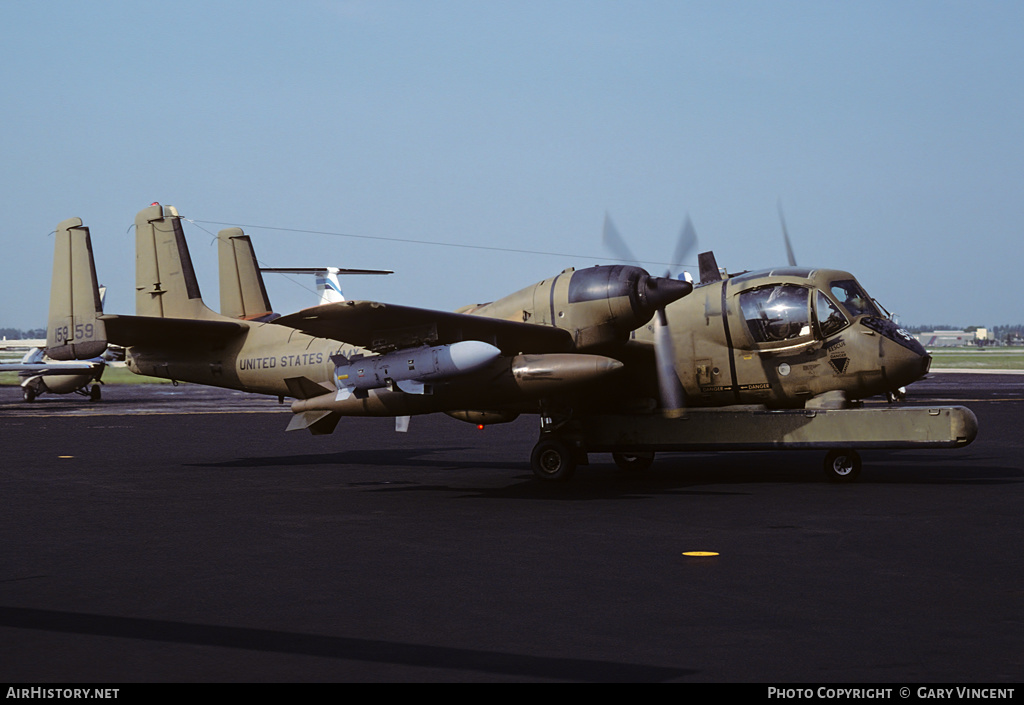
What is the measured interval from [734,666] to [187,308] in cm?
1821

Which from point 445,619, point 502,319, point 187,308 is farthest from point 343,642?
point 187,308

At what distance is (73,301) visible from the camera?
21.7 meters

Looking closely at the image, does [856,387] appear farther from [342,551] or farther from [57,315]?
[57,315]

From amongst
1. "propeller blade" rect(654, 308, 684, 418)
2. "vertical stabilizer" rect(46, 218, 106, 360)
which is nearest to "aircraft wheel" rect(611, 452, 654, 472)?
"propeller blade" rect(654, 308, 684, 418)

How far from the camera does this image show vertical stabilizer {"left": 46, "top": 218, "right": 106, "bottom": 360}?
70.2 feet

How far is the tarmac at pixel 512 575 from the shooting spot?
6453 millimetres

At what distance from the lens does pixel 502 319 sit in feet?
54.6

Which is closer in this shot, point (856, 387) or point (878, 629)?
point (878, 629)

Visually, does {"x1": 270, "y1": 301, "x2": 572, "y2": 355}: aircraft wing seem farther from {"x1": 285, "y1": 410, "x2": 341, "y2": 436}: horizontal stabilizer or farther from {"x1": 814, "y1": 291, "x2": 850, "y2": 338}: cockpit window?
{"x1": 814, "y1": 291, "x2": 850, "y2": 338}: cockpit window

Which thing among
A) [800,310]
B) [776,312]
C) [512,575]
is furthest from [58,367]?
[512,575]

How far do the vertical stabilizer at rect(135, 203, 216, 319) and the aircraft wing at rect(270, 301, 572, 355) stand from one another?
273 inches

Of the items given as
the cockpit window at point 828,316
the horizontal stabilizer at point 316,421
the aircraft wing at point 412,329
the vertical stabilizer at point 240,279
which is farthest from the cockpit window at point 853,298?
the vertical stabilizer at point 240,279

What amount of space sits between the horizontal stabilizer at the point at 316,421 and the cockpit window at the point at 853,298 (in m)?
8.62

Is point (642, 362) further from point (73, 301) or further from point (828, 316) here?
point (73, 301)
